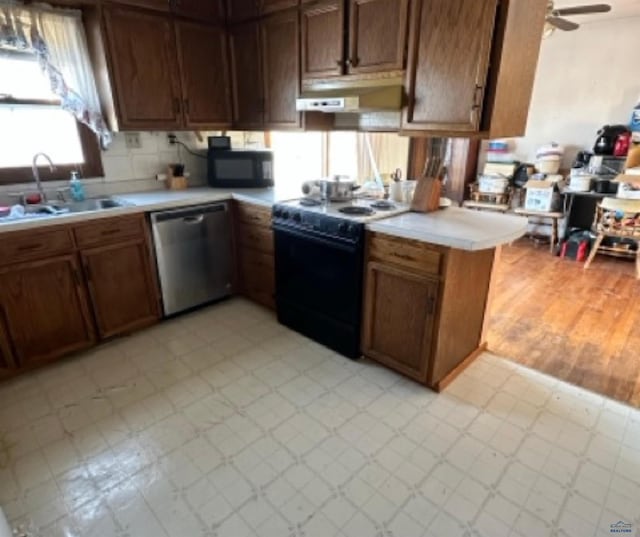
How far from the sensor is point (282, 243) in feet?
8.57

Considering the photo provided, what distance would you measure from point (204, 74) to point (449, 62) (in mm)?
1857

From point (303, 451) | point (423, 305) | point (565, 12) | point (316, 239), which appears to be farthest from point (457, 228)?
point (565, 12)

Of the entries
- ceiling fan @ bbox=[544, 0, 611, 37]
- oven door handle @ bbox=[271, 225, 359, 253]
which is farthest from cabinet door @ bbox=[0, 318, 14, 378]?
ceiling fan @ bbox=[544, 0, 611, 37]

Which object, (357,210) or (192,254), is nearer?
(357,210)

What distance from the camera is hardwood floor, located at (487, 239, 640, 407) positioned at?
7.72 ft

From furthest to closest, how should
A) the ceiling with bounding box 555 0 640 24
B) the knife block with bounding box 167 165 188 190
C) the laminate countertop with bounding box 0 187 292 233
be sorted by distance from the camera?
the ceiling with bounding box 555 0 640 24
the knife block with bounding box 167 165 188 190
the laminate countertop with bounding box 0 187 292 233

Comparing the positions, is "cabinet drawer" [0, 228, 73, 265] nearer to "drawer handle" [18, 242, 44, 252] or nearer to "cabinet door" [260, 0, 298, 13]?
"drawer handle" [18, 242, 44, 252]

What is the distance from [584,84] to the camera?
14.7 feet

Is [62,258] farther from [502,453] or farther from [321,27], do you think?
[502,453]

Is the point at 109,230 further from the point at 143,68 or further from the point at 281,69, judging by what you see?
the point at 281,69

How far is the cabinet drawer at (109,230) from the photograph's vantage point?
2326 mm

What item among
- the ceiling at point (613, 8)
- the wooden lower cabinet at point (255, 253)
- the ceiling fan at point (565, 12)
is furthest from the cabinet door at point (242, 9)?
the ceiling at point (613, 8)

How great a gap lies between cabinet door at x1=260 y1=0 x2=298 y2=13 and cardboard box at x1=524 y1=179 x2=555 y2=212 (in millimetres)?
3560

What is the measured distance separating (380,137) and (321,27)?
2.61 metres
